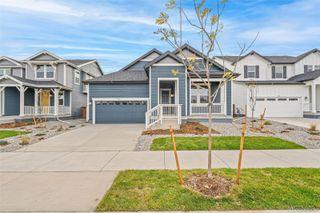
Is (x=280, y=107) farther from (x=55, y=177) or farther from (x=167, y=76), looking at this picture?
(x=55, y=177)

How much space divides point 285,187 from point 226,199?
148 centimetres

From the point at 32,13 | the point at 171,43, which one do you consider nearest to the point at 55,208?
the point at 171,43

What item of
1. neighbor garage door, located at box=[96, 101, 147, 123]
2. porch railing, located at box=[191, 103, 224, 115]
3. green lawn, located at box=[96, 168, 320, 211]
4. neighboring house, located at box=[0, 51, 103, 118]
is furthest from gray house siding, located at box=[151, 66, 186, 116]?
green lawn, located at box=[96, 168, 320, 211]

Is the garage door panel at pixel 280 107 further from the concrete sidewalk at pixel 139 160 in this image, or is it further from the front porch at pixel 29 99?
the front porch at pixel 29 99

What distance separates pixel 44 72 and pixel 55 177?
20.6 metres

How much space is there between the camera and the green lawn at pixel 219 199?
11.5 ft

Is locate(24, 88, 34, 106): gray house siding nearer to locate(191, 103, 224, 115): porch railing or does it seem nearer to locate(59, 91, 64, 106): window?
locate(59, 91, 64, 106): window

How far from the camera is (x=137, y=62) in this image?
75.6 ft

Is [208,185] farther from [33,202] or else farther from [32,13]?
[32,13]

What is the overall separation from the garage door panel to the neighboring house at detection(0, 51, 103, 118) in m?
21.4

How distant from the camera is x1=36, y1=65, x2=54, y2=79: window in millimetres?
21984

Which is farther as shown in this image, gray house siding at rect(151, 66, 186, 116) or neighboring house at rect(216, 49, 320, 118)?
neighboring house at rect(216, 49, 320, 118)

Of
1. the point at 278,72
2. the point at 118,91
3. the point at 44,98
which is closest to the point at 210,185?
the point at 118,91

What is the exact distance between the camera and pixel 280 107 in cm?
2245
